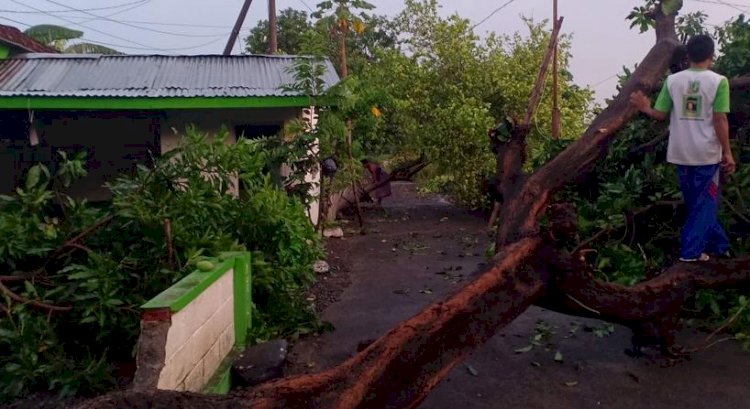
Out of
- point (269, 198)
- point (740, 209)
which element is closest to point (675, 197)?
point (740, 209)

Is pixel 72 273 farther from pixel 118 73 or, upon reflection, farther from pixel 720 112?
pixel 118 73

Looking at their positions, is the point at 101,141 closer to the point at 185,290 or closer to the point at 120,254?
the point at 120,254

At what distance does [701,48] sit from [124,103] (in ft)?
22.0

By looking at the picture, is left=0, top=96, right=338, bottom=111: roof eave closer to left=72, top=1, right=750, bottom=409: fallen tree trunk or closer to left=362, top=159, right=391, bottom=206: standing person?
left=72, top=1, right=750, bottom=409: fallen tree trunk

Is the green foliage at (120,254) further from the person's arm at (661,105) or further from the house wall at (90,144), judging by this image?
the house wall at (90,144)

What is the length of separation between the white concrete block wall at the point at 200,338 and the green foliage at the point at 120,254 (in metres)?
0.37

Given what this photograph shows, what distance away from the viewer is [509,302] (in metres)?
4.14

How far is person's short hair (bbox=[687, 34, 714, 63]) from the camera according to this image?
4914 mm

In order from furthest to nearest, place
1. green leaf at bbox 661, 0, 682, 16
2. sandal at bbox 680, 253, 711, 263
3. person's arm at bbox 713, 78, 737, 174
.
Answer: green leaf at bbox 661, 0, 682, 16 < sandal at bbox 680, 253, 711, 263 < person's arm at bbox 713, 78, 737, 174

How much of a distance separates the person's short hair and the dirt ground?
2164 millimetres

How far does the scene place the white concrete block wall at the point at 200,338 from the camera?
3.93m

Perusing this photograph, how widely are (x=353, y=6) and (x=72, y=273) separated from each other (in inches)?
327

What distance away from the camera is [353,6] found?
1240 centimetres

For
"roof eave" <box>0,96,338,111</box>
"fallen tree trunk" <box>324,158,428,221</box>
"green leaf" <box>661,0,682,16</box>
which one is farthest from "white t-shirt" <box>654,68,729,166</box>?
"fallen tree trunk" <box>324,158,428,221</box>
